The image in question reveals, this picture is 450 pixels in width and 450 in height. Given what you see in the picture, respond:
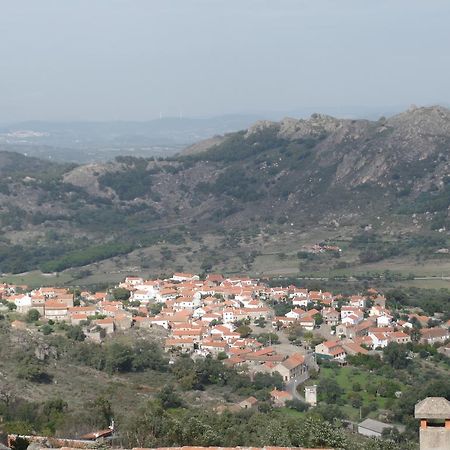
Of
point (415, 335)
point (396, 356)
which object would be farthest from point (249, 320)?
point (396, 356)

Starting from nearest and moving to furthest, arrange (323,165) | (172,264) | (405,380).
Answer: (405,380), (172,264), (323,165)

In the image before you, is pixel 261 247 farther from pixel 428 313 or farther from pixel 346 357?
pixel 346 357

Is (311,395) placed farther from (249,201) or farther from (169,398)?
(249,201)

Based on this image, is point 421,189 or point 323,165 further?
point 323,165

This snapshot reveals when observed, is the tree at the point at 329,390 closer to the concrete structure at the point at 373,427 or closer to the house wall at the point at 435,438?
the concrete structure at the point at 373,427

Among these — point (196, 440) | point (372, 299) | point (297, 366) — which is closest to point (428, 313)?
point (372, 299)

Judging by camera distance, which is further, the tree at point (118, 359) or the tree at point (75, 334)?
the tree at point (75, 334)

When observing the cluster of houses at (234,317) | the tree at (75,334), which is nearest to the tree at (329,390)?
the cluster of houses at (234,317)
